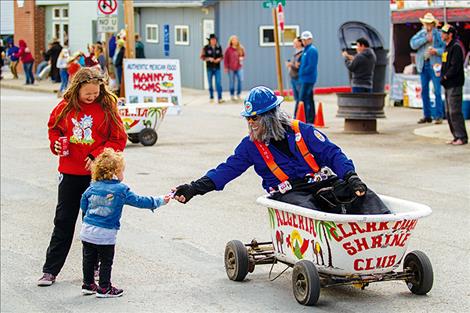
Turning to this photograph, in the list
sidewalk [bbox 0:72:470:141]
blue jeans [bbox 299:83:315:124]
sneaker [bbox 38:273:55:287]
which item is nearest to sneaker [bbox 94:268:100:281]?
sneaker [bbox 38:273:55:287]

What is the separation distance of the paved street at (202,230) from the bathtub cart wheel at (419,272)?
0.08m

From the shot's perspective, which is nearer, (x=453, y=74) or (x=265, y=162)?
(x=265, y=162)

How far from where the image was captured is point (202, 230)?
34.1 ft

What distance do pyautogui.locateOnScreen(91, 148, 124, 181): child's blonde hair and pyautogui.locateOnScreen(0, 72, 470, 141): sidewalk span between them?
1117cm

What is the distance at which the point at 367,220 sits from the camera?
7000 mm

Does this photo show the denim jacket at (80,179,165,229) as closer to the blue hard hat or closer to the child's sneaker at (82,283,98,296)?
the child's sneaker at (82,283,98,296)

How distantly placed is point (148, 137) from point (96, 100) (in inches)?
369

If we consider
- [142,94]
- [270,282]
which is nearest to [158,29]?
[142,94]

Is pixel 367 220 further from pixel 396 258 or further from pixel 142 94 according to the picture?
pixel 142 94

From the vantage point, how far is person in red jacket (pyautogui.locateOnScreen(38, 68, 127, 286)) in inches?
316

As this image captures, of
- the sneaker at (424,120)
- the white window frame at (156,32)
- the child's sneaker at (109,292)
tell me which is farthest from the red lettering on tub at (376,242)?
the white window frame at (156,32)

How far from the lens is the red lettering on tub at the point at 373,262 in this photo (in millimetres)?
7246

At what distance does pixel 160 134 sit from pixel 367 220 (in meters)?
12.9

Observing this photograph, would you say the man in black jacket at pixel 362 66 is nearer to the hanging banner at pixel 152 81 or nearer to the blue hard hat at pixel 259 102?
the hanging banner at pixel 152 81
